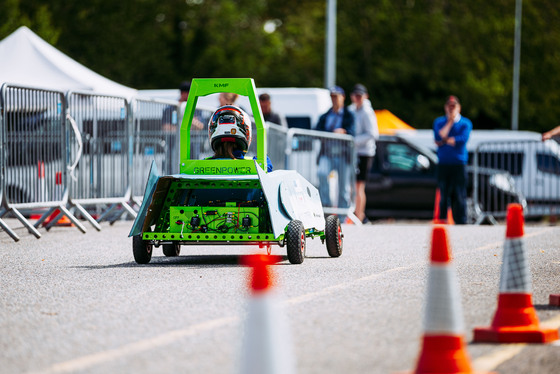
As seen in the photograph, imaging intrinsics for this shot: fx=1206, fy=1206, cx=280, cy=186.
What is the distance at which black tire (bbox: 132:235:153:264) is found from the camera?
35.2 ft

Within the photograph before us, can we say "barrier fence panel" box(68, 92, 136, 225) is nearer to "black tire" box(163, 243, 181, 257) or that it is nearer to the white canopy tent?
the white canopy tent

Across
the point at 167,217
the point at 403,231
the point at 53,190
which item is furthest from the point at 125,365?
the point at 403,231

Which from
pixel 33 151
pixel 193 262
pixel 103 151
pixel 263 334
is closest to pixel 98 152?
pixel 103 151

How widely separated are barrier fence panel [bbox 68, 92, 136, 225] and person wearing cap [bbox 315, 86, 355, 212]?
Answer: 13.0 ft

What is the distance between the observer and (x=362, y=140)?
66.9 feet

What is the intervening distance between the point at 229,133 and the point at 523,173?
1532 centimetres

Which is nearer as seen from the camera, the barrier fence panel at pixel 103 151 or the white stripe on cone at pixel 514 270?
the white stripe on cone at pixel 514 270

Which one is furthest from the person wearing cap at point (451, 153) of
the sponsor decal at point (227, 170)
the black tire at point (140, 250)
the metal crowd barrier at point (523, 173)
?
the black tire at point (140, 250)

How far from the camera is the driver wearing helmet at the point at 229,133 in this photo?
441 inches

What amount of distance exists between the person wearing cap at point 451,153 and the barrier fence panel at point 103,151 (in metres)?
5.09

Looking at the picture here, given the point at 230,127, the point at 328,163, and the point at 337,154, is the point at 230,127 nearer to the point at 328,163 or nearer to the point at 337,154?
the point at 328,163

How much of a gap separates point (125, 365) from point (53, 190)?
9.49 metres

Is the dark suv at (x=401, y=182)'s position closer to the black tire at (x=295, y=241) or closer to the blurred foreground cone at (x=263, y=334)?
the black tire at (x=295, y=241)

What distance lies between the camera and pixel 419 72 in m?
52.6
